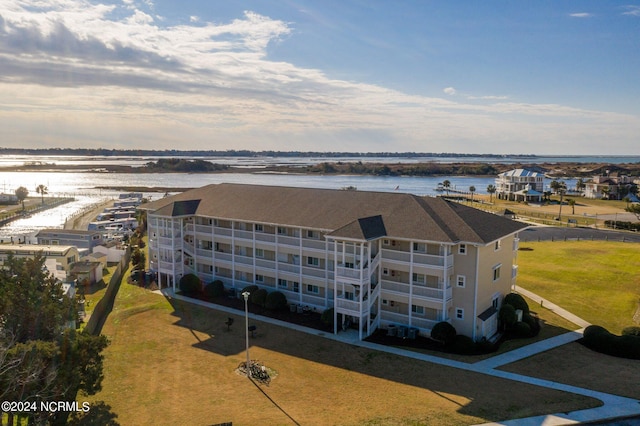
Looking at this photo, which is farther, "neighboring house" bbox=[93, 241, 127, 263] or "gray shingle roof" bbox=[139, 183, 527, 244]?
"neighboring house" bbox=[93, 241, 127, 263]

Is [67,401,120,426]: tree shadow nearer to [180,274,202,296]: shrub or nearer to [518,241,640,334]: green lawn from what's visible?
[180,274,202,296]: shrub

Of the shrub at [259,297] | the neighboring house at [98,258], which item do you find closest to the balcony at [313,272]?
the shrub at [259,297]

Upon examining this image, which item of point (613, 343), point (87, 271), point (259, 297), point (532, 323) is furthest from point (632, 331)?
point (87, 271)

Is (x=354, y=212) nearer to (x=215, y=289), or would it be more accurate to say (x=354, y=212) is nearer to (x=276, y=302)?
(x=276, y=302)

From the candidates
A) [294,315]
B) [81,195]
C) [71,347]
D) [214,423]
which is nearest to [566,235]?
[294,315]

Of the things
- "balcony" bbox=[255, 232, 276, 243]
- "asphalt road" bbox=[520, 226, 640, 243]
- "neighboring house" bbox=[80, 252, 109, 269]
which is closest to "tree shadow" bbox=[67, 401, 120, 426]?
"balcony" bbox=[255, 232, 276, 243]

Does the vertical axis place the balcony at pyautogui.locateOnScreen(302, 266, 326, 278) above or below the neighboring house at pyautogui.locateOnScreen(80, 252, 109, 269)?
above
